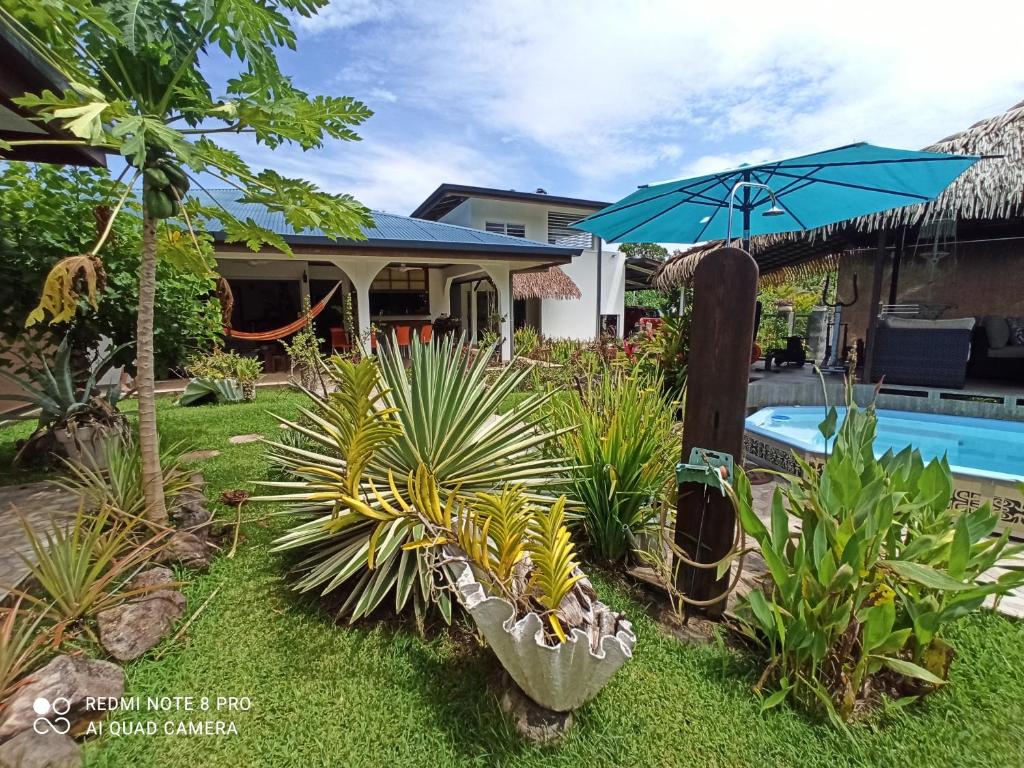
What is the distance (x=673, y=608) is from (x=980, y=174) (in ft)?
25.6

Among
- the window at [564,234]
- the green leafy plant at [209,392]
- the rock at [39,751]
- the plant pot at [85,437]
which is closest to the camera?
the rock at [39,751]

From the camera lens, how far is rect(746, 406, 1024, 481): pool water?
15.2 ft

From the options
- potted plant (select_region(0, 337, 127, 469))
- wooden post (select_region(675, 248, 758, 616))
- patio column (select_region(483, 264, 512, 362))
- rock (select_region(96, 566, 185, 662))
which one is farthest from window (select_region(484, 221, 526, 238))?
rock (select_region(96, 566, 185, 662))

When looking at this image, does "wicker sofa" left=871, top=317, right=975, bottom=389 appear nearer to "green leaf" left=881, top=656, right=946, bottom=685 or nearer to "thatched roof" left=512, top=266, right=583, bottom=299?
"green leaf" left=881, top=656, right=946, bottom=685

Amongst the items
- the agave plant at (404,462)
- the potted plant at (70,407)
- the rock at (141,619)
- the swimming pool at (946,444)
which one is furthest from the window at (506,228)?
the rock at (141,619)

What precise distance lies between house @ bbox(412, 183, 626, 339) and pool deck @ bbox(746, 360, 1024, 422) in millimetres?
9479

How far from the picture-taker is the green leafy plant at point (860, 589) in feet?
5.11

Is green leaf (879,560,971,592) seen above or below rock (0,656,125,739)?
above

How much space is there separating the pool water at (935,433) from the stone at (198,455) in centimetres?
516

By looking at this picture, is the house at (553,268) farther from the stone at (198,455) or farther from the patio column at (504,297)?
the stone at (198,455)

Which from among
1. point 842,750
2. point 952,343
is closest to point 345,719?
point 842,750

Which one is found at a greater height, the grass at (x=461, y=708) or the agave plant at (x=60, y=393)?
the agave plant at (x=60, y=393)

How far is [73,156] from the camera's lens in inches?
152

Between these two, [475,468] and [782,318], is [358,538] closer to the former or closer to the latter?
[475,468]
